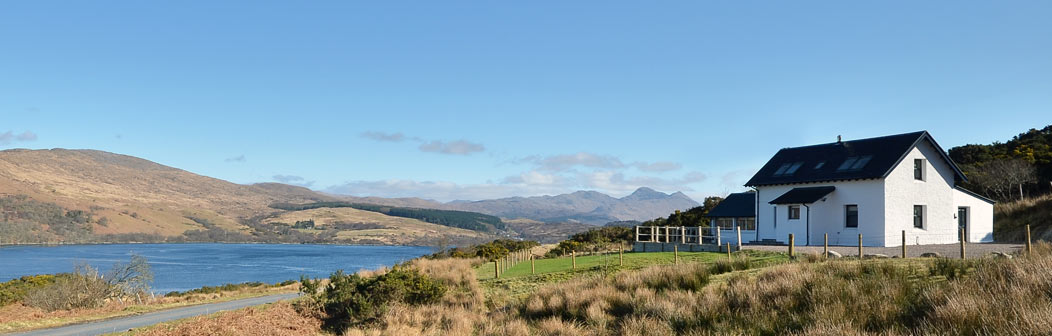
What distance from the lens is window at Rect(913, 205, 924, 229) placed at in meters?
32.0

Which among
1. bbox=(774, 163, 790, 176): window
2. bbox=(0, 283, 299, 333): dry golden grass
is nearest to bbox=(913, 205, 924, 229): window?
bbox=(774, 163, 790, 176): window

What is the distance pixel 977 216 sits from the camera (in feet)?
113

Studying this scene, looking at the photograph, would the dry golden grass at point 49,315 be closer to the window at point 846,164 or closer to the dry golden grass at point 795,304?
the dry golden grass at point 795,304

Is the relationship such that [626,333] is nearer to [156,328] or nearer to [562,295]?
[562,295]

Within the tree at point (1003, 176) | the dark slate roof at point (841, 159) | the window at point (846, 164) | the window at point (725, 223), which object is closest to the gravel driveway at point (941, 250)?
the dark slate roof at point (841, 159)

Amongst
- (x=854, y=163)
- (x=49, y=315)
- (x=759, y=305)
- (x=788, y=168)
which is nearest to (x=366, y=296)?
(x=49, y=315)

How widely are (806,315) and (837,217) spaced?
81.1 ft

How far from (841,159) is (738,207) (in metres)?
6.77

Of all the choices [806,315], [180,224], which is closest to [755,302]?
[806,315]

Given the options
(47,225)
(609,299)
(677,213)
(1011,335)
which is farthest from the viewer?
(47,225)

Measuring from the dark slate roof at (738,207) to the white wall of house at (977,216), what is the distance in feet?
31.1

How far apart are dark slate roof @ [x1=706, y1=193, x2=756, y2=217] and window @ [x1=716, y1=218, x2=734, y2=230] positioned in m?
0.35

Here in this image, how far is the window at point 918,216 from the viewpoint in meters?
32.0

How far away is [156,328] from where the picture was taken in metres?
16.0
